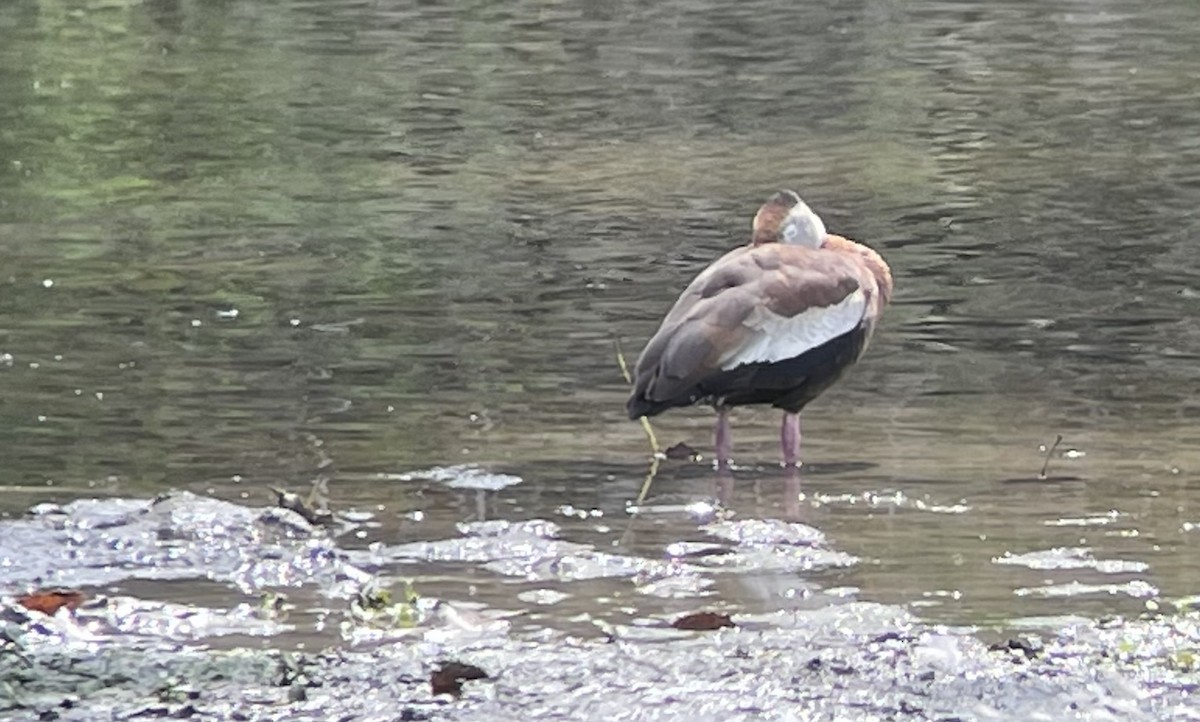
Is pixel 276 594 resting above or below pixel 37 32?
above

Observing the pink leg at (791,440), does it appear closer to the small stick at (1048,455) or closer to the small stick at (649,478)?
the small stick at (649,478)

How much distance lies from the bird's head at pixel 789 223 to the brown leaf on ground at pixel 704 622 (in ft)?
10.8

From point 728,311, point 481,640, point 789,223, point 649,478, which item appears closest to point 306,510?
point 649,478

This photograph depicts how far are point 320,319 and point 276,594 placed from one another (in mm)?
5022

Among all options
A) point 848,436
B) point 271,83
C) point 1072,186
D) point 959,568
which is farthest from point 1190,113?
point 959,568

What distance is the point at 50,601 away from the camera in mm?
6262

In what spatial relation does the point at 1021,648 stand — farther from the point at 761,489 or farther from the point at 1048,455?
the point at 1048,455

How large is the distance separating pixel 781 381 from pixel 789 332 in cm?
15

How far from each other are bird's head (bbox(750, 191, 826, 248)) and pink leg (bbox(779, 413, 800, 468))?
0.66 m

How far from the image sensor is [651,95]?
20.3 m

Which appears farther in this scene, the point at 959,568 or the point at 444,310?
the point at 444,310

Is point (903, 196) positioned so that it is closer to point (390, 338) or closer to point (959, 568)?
point (390, 338)

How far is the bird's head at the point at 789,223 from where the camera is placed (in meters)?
9.30

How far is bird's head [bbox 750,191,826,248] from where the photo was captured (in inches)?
366
